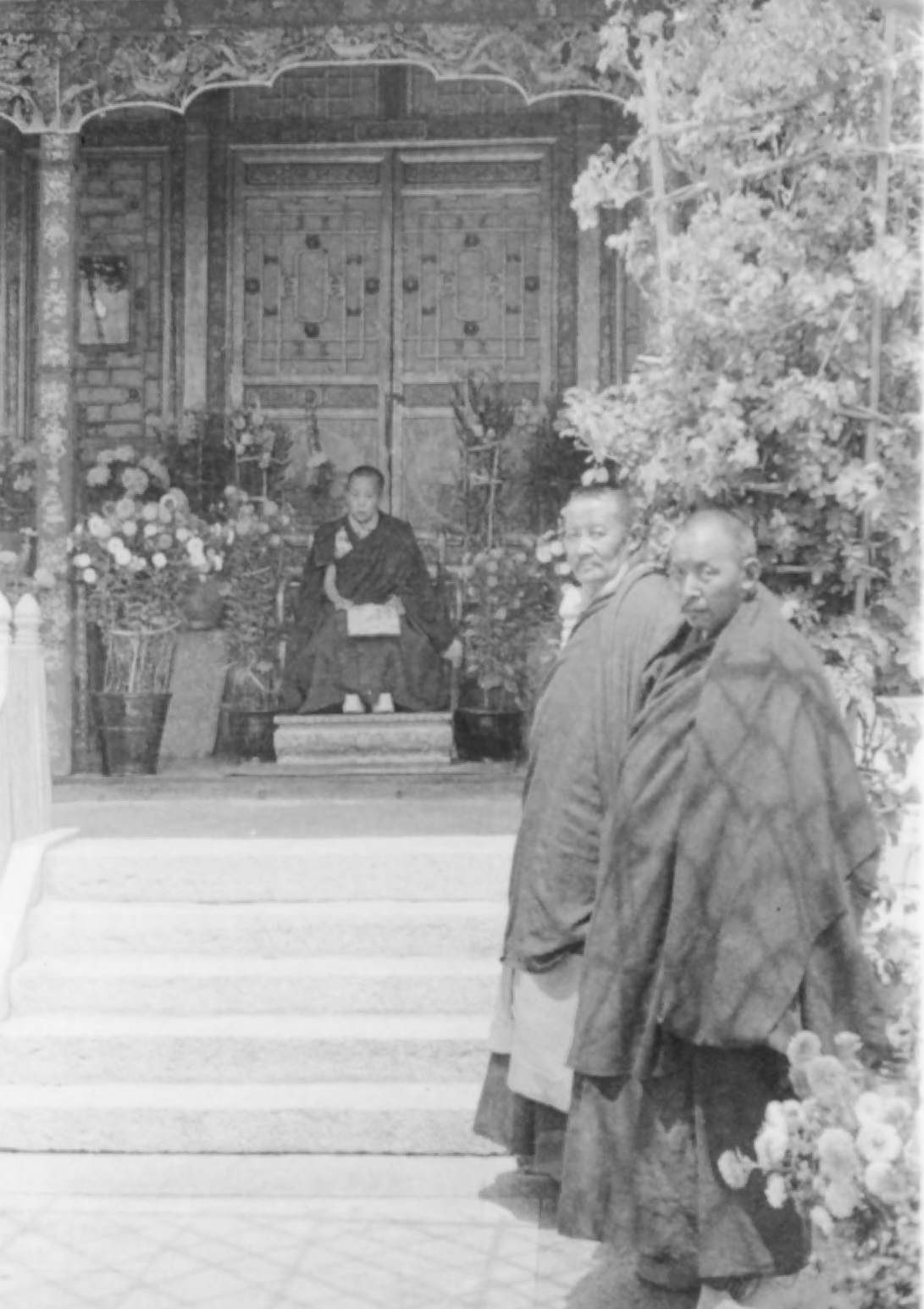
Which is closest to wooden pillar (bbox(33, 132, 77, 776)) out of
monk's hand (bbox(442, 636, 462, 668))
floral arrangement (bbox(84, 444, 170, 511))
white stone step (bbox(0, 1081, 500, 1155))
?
floral arrangement (bbox(84, 444, 170, 511))

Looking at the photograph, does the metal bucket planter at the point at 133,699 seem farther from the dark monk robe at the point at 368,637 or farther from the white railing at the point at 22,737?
the white railing at the point at 22,737

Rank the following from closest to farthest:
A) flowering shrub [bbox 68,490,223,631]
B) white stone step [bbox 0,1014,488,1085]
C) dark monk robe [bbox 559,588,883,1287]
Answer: dark monk robe [bbox 559,588,883,1287], white stone step [bbox 0,1014,488,1085], flowering shrub [bbox 68,490,223,631]

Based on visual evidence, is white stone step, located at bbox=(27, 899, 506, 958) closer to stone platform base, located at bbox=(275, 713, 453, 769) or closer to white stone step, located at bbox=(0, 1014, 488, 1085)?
white stone step, located at bbox=(0, 1014, 488, 1085)

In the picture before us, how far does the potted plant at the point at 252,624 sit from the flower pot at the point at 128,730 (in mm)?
837

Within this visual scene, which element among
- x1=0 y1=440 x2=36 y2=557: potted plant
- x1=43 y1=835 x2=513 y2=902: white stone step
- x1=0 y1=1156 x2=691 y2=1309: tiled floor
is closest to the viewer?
x1=0 y1=1156 x2=691 y2=1309: tiled floor

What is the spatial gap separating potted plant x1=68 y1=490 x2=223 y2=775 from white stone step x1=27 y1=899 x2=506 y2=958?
10.8 ft

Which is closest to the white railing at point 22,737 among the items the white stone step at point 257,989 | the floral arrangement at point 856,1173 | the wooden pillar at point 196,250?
the white stone step at point 257,989

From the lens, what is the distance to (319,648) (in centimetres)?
1052

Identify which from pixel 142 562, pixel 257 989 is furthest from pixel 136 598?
pixel 257 989

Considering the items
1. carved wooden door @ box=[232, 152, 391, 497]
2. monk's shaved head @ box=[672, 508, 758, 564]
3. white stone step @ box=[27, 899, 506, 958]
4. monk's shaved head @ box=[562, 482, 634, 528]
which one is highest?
carved wooden door @ box=[232, 152, 391, 497]

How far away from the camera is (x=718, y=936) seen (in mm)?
4039

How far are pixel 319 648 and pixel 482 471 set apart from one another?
1556 millimetres

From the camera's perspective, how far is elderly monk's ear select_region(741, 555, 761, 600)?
167 inches

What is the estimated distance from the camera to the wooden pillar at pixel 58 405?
386 inches
